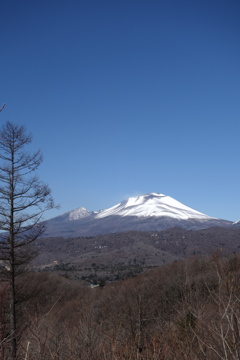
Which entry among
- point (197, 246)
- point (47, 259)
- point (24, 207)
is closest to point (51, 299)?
point (24, 207)

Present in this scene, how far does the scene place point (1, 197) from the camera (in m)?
12.6

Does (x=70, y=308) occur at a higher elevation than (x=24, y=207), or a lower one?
lower

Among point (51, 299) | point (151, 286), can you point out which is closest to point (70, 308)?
point (151, 286)

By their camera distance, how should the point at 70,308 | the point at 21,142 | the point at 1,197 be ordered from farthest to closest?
1. the point at 70,308
2. the point at 21,142
3. the point at 1,197

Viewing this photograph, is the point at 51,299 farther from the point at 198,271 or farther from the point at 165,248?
the point at 165,248

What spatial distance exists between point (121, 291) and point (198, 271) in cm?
1037

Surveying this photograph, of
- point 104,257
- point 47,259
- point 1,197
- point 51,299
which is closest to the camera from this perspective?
point 1,197

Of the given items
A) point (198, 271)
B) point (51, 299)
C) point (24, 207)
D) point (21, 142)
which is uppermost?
point (21, 142)

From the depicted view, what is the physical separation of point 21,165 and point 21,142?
3.32 ft

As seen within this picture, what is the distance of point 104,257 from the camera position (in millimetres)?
147750

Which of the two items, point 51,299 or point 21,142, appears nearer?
point 21,142

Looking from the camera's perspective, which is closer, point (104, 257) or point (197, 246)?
point (104, 257)

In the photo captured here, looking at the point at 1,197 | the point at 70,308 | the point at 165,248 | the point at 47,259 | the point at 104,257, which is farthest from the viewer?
the point at 165,248

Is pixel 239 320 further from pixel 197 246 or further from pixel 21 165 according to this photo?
pixel 197 246
